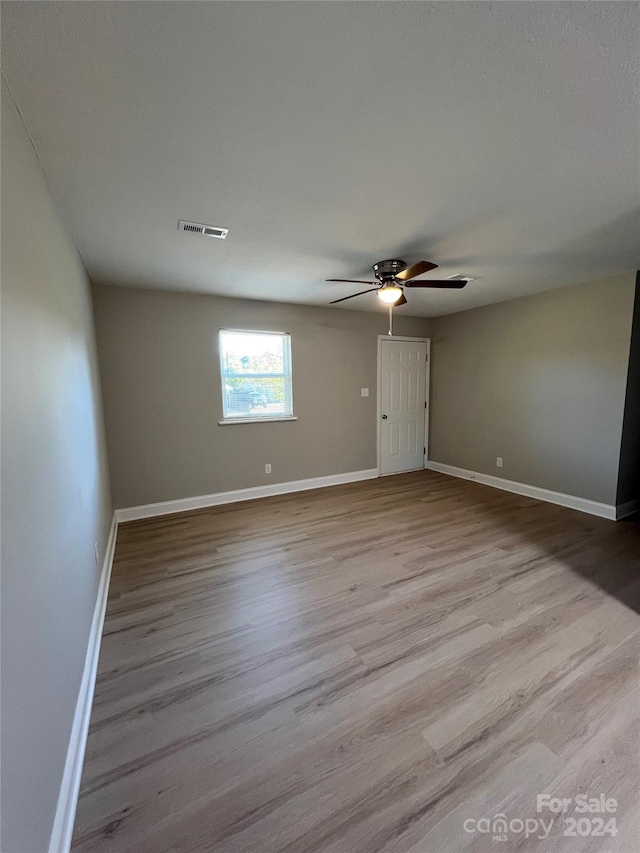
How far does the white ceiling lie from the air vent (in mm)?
69

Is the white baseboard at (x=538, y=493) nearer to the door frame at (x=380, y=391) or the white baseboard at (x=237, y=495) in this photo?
the door frame at (x=380, y=391)

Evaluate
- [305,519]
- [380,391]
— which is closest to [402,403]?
[380,391]

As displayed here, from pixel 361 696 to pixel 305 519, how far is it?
214cm

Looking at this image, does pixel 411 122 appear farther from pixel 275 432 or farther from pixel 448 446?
pixel 448 446

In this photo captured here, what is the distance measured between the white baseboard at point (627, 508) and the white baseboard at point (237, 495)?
2856 millimetres

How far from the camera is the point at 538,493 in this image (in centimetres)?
416

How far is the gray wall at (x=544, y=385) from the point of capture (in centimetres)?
348

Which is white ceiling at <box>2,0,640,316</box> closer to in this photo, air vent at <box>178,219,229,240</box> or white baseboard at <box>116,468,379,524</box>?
air vent at <box>178,219,229,240</box>

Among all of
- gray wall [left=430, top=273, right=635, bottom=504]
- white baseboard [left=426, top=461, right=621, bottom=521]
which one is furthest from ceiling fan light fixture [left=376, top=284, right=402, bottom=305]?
white baseboard [left=426, top=461, right=621, bottom=521]

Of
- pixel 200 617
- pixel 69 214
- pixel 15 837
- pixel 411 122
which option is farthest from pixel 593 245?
pixel 15 837

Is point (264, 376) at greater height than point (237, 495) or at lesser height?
greater

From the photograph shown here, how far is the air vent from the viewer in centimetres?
216

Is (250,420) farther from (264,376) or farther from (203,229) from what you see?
(203,229)

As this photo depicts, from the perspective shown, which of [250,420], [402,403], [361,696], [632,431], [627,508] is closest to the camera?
[361,696]
